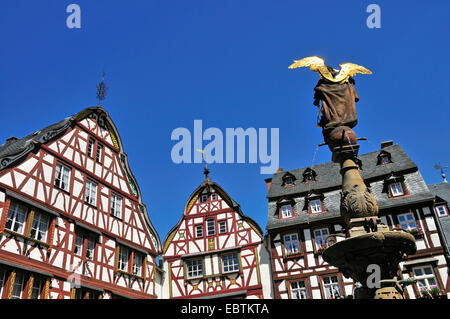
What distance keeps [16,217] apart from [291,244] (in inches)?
527

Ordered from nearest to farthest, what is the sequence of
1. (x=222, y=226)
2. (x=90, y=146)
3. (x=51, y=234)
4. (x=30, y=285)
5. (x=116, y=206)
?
(x=30, y=285), (x=51, y=234), (x=90, y=146), (x=116, y=206), (x=222, y=226)

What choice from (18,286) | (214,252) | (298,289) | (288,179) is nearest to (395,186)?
(288,179)

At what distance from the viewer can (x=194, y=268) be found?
21906mm

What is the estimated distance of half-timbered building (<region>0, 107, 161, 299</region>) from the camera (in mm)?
12469

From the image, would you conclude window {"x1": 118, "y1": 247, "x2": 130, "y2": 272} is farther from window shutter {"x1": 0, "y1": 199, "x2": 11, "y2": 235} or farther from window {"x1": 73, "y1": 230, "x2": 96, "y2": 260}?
window shutter {"x1": 0, "y1": 199, "x2": 11, "y2": 235}

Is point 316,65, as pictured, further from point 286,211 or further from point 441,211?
point 441,211

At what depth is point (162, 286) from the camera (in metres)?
22.0

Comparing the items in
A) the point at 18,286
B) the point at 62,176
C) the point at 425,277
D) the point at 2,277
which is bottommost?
the point at 18,286

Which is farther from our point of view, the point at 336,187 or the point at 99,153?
the point at 336,187

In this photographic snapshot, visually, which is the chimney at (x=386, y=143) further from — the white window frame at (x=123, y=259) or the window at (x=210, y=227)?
the white window frame at (x=123, y=259)

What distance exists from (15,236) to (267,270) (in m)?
12.8

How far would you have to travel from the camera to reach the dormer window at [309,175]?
76.5ft
